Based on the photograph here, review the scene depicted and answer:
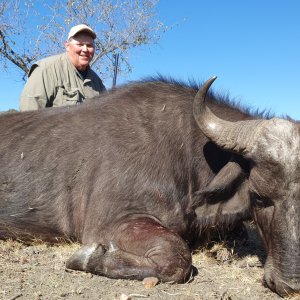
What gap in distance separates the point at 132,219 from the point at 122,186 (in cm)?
41

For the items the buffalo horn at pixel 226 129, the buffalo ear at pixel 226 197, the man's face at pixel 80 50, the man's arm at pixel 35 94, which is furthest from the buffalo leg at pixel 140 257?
the man's face at pixel 80 50

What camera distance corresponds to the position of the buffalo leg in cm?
423

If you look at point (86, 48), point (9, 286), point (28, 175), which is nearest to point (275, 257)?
point (9, 286)

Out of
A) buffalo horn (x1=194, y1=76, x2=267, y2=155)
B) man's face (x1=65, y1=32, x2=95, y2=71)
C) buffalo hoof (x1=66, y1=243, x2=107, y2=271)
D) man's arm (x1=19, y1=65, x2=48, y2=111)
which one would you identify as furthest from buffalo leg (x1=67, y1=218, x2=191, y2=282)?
man's face (x1=65, y1=32, x2=95, y2=71)

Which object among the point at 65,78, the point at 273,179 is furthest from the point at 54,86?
the point at 273,179

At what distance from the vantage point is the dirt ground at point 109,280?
3.88m

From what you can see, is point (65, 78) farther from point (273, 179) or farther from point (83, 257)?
point (273, 179)

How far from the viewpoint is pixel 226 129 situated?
4828 mm

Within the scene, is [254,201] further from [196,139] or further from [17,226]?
[17,226]

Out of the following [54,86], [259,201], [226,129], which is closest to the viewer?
[259,201]

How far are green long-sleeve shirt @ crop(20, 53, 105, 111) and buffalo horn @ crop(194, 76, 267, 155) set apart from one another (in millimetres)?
3676

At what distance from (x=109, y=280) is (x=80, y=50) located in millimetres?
5315

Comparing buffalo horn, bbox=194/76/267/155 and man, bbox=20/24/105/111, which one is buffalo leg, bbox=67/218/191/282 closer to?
buffalo horn, bbox=194/76/267/155

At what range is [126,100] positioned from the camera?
586cm
